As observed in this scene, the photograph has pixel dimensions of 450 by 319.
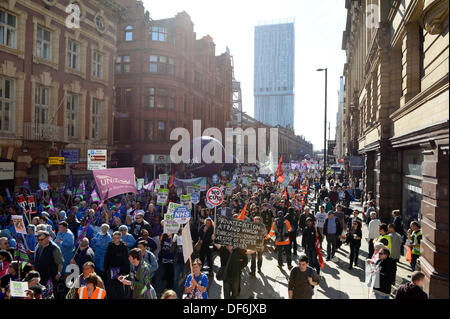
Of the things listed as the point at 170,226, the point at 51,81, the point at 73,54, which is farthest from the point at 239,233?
the point at 73,54

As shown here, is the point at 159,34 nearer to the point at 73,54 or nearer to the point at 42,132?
the point at 73,54

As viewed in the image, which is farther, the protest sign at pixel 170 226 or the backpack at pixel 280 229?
the backpack at pixel 280 229

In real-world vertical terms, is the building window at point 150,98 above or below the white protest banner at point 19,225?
above

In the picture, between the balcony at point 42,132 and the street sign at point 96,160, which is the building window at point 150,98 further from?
the street sign at point 96,160

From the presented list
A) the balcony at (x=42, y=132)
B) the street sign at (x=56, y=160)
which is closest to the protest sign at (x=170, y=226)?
the street sign at (x=56, y=160)

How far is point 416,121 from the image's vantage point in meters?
11.1

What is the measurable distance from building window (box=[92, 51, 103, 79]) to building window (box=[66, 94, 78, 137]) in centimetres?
291

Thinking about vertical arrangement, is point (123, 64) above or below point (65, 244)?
above

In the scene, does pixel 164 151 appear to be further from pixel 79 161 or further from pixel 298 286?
pixel 298 286

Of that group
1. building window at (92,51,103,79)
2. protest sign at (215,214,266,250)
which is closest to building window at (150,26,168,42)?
building window at (92,51,103,79)

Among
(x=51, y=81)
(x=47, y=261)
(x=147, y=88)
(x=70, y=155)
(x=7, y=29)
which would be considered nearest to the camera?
(x=47, y=261)

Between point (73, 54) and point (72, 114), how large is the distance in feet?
13.8

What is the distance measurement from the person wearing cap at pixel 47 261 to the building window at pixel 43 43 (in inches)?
702

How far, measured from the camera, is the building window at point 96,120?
87.7 feet
